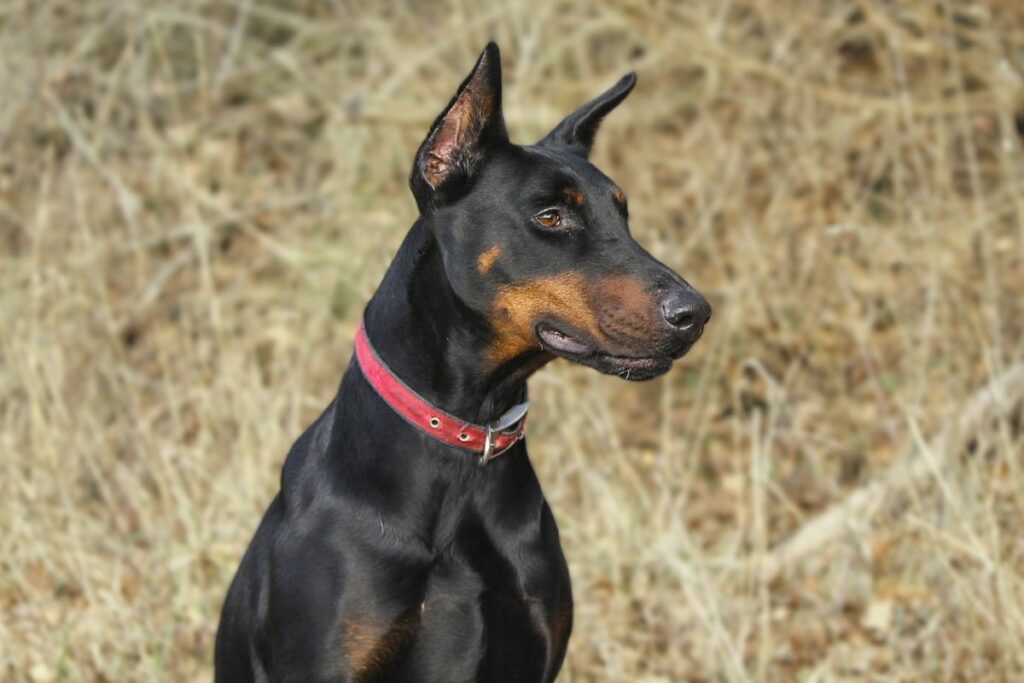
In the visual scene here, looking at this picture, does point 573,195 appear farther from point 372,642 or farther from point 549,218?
point 372,642

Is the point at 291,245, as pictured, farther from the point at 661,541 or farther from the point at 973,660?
the point at 973,660

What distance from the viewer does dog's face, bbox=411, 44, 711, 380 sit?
3137mm

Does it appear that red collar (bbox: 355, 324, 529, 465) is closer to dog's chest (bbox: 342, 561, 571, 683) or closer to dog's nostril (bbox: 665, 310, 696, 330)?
dog's chest (bbox: 342, 561, 571, 683)

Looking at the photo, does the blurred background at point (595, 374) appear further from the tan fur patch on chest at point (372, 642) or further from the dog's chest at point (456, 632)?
the tan fur patch on chest at point (372, 642)

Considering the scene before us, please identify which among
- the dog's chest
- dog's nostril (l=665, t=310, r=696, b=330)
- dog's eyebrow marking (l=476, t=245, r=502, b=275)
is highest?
dog's eyebrow marking (l=476, t=245, r=502, b=275)

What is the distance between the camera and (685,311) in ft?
10.1

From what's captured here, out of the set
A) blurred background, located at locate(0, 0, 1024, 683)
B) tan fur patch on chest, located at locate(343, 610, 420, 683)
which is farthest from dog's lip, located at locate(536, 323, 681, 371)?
blurred background, located at locate(0, 0, 1024, 683)

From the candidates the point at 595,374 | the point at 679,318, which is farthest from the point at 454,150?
the point at 595,374

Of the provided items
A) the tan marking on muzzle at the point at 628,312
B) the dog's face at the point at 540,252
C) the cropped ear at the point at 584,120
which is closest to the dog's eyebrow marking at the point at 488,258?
the dog's face at the point at 540,252

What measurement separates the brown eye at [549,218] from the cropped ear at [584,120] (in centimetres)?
47

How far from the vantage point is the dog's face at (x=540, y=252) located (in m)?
3.14

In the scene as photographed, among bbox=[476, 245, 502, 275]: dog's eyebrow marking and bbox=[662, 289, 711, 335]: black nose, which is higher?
bbox=[476, 245, 502, 275]: dog's eyebrow marking

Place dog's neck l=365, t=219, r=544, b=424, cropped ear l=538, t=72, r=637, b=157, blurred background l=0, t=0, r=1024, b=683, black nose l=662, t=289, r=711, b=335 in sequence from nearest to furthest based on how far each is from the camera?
1. black nose l=662, t=289, r=711, b=335
2. dog's neck l=365, t=219, r=544, b=424
3. cropped ear l=538, t=72, r=637, b=157
4. blurred background l=0, t=0, r=1024, b=683

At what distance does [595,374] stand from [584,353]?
4.27 meters
